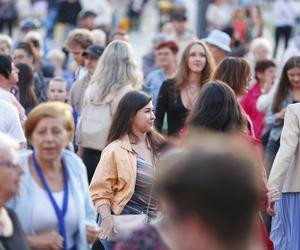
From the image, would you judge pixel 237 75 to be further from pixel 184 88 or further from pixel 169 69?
pixel 169 69

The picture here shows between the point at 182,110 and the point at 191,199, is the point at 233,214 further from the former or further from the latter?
the point at 182,110

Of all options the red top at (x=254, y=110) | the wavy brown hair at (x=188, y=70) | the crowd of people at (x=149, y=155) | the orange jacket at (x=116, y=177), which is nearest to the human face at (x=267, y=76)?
the crowd of people at (x=149, y=155)

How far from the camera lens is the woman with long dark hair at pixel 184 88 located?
9.90m

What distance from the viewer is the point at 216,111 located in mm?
7016

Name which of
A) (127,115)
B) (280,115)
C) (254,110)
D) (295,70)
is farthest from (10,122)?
(254,110)

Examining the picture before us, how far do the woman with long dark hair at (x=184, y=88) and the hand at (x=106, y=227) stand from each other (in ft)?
7.42

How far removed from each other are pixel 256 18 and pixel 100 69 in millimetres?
11405

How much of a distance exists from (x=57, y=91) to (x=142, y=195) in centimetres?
401

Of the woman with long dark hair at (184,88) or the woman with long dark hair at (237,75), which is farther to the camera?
the woman with long dark hair at (184,88)

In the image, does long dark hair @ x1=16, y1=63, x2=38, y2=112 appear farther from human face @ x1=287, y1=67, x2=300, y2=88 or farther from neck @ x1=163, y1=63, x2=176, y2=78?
human face @ x1=287, y1=67, x2=300, y2=88

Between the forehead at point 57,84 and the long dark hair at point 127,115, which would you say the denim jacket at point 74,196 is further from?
the forehead at point 57,84

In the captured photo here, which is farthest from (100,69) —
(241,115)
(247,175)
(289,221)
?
(247,175)

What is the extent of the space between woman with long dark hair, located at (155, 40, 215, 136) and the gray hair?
316 mm

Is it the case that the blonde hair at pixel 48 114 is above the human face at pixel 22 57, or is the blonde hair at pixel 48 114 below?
above
